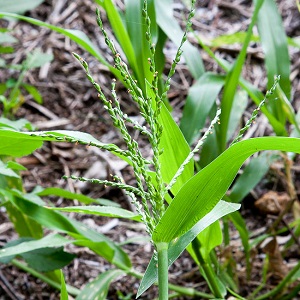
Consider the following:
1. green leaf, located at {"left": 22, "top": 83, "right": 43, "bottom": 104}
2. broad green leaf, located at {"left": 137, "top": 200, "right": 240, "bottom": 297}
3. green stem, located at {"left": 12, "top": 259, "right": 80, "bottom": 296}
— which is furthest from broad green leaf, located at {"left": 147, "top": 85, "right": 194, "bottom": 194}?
green leaf, located at {"left": 22, "top": 83, "right": 43, "bottom": 104}

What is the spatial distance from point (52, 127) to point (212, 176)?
46.4 inches

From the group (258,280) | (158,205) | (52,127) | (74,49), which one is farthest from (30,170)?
(158,205)

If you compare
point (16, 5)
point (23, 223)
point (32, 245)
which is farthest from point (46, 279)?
point (16, 5)

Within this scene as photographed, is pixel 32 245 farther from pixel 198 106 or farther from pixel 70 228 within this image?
pixel 198 106

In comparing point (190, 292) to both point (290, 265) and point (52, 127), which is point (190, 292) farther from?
point (52, 127)

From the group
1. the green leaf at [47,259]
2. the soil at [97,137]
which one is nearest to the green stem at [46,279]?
the soil at [97,137]

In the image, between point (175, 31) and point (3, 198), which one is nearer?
point (3, 198)

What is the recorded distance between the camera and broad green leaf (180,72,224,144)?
45.0 inches

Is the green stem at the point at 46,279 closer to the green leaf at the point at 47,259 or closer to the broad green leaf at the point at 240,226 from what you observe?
the green leaf at the point at 47,259

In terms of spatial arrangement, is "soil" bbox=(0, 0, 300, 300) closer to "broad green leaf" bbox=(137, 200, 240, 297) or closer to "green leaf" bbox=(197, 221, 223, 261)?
"green leaf" bbox=(197, 221, 223, 261)

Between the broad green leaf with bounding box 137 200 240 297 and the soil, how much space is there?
0.45m

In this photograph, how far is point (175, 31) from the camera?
123 cm

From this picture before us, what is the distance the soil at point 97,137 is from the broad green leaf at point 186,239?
449mm

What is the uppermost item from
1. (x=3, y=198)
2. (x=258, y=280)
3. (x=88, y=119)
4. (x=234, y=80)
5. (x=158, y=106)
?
(x=158, y=106)
